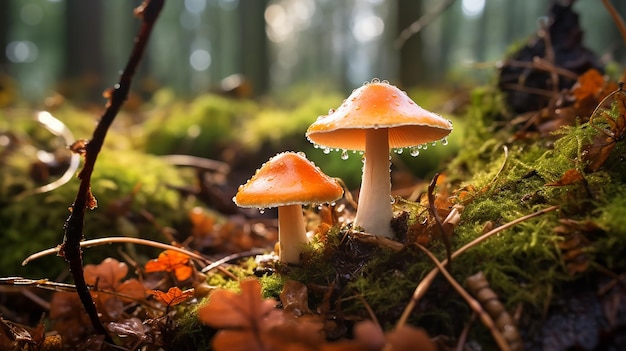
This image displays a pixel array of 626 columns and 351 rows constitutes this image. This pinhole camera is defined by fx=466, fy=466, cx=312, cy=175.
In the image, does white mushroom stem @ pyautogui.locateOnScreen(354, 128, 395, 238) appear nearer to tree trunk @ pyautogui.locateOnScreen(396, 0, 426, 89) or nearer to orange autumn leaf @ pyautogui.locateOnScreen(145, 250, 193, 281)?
orange autumn leaf @ pyautogui.locateOnScreen(145, 250, 193, 281)

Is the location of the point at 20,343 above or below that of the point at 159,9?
below

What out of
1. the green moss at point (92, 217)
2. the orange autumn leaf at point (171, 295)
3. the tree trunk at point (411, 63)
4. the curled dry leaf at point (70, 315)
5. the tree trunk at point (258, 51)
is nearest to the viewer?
the orange autumn leaf at point (171, 295)

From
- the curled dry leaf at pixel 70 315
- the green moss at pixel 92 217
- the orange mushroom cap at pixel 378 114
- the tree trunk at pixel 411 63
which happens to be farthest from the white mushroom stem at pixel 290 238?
the tree trunk at pixel 411 63

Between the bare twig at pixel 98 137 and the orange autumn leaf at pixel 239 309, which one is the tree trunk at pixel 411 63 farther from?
the orange autumn leaf at pixel 239 309

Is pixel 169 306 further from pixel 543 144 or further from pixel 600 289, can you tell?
pixel 543 144

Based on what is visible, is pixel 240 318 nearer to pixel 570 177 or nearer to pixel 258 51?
pixel 570 177

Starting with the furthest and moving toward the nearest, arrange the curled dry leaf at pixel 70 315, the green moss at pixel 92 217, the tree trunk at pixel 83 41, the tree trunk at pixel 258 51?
1. the tree trunk at pixel 258 51
2. the tree trunk at pixel 83 41
3. the green moss at pixel 92 217
4. the curled dry leaf at pixel 70 315

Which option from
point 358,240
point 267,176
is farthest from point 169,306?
point 358,240
